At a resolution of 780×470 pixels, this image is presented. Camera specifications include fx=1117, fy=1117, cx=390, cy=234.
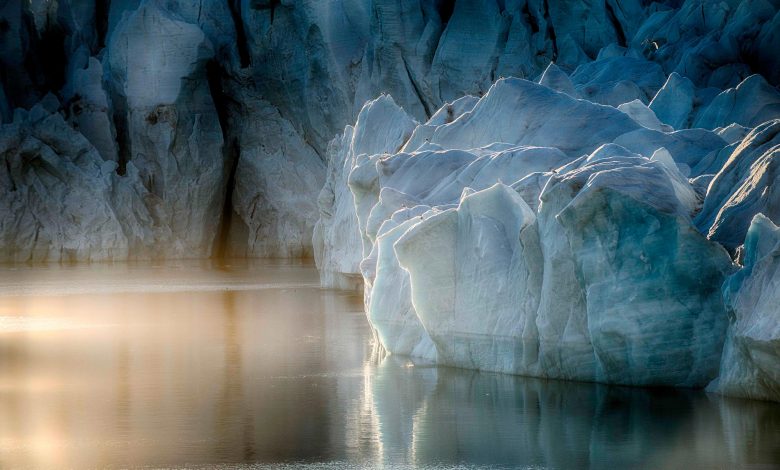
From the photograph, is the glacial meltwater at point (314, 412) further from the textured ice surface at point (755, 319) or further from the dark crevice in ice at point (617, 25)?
the dark crevice in ice at point (617, 25)

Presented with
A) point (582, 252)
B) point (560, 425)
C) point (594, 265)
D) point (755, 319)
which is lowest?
point (560, 425)

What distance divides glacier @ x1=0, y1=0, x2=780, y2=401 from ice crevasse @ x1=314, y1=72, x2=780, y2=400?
0.09 ft

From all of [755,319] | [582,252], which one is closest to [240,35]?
[582,252]

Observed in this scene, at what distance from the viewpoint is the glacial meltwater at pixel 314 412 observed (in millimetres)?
8406

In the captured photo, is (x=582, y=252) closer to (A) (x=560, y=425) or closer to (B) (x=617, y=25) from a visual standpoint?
(A) (x=560, y=425)

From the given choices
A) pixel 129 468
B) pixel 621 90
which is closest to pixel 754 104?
pixel 621 90

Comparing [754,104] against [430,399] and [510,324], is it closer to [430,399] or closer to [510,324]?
[510,324]

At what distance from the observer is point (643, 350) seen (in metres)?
10.7

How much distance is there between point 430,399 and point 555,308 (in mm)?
1598

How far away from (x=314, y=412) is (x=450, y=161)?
702cm

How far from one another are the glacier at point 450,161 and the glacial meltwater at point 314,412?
710 mm

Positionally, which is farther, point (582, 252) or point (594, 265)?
point (582, 252)

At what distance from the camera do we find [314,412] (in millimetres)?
10508

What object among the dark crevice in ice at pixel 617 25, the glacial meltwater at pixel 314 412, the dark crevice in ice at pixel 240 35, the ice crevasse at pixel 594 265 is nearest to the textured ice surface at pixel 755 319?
the ice crevasse at pixel 594 265
